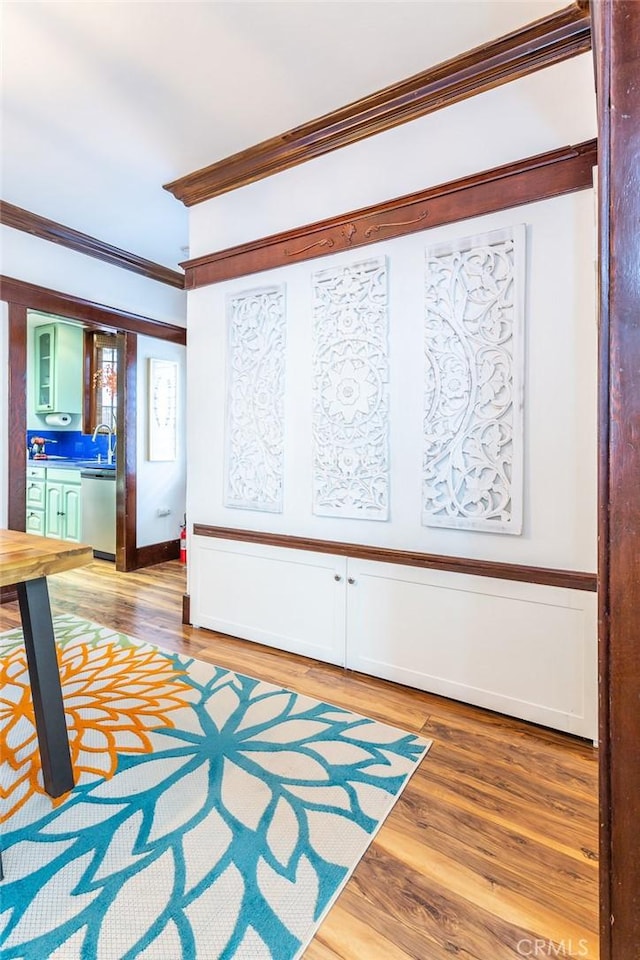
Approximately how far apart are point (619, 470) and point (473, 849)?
127cm

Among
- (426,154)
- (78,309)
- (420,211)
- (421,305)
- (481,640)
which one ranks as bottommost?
(481,640)

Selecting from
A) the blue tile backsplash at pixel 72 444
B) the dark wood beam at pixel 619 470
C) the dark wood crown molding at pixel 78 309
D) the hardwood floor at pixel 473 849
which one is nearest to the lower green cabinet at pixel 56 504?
the blue tile backsplash at pixel 72 444

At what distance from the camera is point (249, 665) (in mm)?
2475

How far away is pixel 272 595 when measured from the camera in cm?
267

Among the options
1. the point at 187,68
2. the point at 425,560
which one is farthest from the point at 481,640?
the point at 187,68

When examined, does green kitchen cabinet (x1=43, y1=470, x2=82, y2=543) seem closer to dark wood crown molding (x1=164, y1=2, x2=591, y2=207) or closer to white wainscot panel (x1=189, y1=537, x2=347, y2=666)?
white wainscot panel (x1=189, y1=537, x2=347, y2=666)

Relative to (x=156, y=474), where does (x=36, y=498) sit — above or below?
below

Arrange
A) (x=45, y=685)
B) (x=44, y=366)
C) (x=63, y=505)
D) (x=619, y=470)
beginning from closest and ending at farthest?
(x=619, y=470)
(x=45, y=685)
(x=63, y=505)
(x=44, y=366)

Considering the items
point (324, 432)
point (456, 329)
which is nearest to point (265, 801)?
point (324, 432)

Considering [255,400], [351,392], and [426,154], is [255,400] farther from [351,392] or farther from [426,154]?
[426,154]

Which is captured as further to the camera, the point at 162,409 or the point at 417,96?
the point at 162,409

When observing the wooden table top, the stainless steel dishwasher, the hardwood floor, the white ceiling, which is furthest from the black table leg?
the stainless steel dishwasher

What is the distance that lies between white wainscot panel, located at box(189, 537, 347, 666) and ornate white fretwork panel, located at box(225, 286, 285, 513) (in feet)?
0.98

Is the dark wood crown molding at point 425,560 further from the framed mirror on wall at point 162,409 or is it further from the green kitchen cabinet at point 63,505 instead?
the green kitchen cabinet at point 63,505
